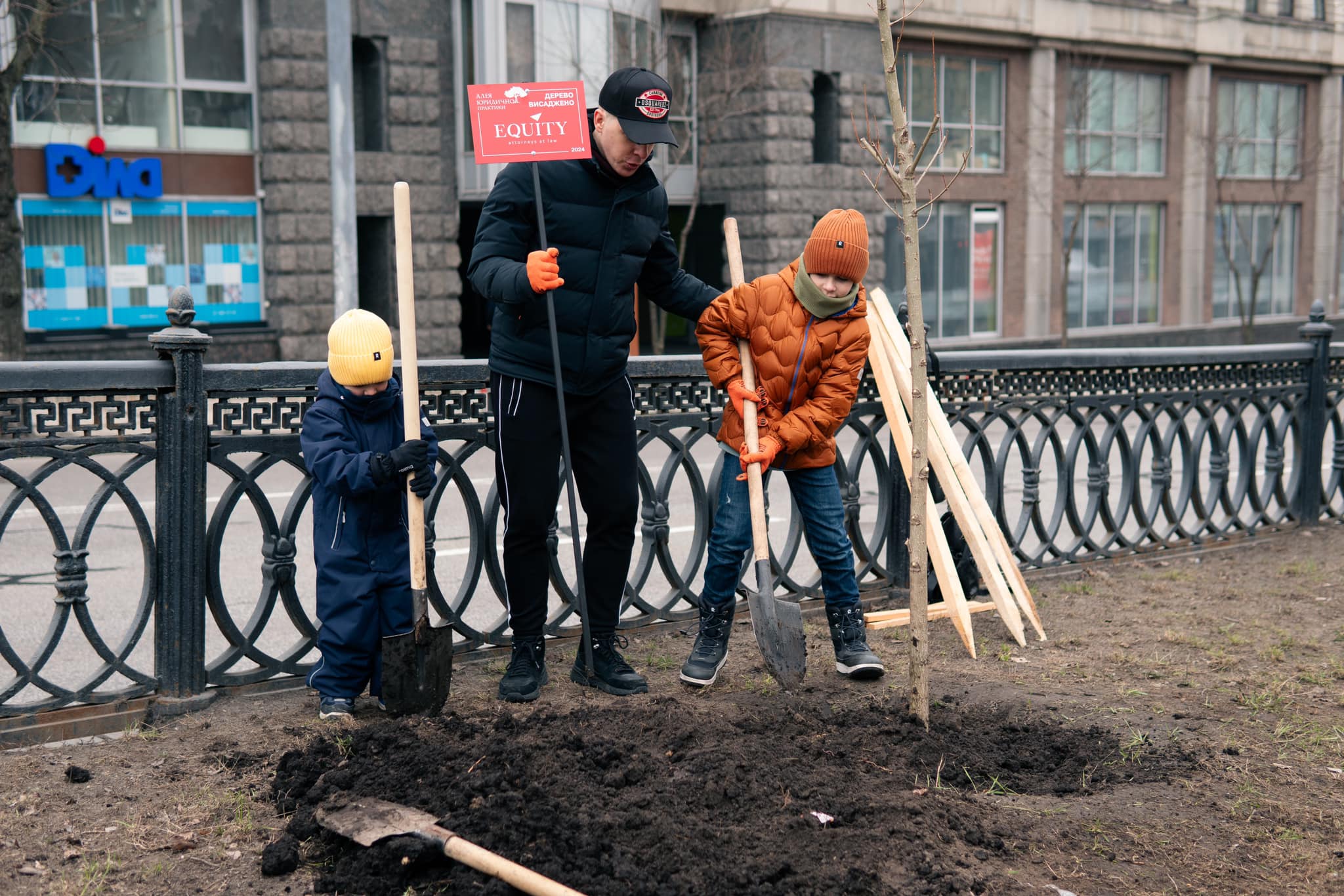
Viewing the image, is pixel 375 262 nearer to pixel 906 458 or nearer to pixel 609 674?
pixel 906 458

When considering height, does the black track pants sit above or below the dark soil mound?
above

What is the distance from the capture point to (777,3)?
67.3 feet

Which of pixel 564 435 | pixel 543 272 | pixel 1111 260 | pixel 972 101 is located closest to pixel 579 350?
pixel 564 435

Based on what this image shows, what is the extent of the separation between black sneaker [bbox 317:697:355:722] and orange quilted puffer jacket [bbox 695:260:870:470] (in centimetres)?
168

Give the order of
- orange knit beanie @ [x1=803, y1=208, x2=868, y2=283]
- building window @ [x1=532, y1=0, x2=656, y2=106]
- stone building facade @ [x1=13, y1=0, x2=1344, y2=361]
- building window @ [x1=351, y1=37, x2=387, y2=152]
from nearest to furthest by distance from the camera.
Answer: orange knit beanie @ [x1=803, y1=208, x2=868, y2=283] → stone building facade @ [x1=13, y1=0, x2=1344, y2=361] → building window @ [x1=351, y1=37, x2=387, y2=152] → building window @ [x1=532, y1=0, x2=656, y2=106]

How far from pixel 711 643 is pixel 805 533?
0.60 meters

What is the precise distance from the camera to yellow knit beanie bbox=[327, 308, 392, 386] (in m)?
4.39

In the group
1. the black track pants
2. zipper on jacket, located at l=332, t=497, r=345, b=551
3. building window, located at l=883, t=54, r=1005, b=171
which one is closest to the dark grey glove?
zipper on jacket, located at l=332, t=497, r=345, b=551

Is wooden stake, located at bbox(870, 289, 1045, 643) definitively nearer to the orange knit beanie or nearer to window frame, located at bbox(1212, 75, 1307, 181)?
the orange knit beanie

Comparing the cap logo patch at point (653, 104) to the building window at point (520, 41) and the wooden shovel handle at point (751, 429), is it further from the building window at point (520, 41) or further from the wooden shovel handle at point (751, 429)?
the building window at point (520, 41)

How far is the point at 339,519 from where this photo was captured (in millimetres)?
4469

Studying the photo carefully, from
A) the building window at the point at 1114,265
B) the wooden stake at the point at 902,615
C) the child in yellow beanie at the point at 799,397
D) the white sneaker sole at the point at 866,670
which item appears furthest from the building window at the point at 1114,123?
the white sneaker sole at the point at 866,670

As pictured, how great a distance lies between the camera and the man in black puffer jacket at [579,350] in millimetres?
4562

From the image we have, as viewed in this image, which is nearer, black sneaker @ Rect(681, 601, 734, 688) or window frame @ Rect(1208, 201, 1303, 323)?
black sneaker @ Rect(681, 601, 734, 688)
